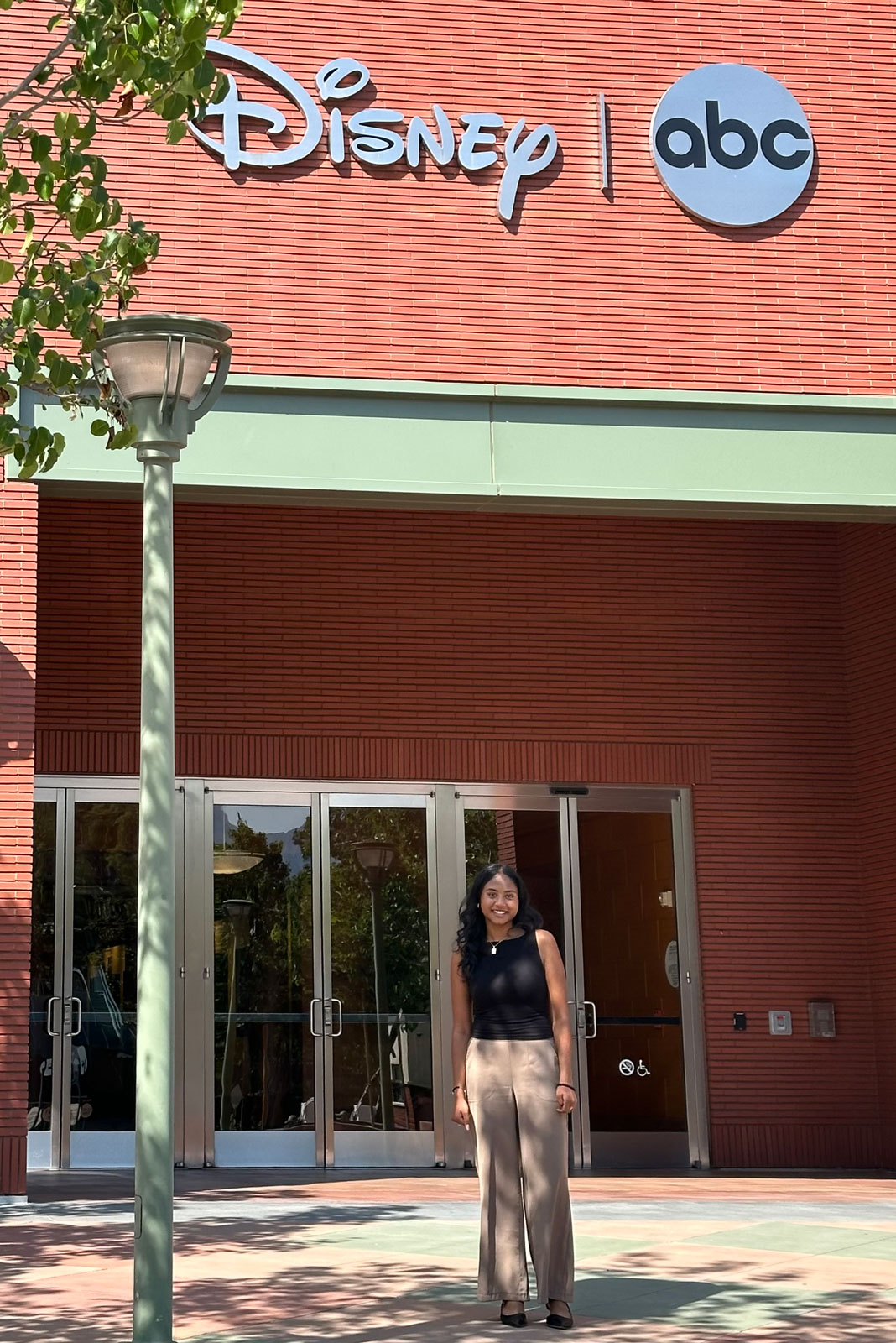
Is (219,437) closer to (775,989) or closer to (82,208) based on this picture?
(82,208)

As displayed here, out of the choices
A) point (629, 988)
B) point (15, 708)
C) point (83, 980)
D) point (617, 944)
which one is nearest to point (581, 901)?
point (617, 944)

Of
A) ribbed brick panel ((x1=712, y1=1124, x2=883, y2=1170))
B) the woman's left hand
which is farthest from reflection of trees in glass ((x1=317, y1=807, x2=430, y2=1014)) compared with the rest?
the woman's left hand

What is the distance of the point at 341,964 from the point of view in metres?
13.7

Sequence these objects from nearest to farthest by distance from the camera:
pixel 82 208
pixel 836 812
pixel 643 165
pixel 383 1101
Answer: pixel 82 208 < pixel 643 165 < pixel 383 1101 < pixel 836 812

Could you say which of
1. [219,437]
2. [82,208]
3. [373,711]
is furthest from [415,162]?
[82,208]

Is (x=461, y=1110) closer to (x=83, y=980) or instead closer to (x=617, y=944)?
(x=83, y=980)

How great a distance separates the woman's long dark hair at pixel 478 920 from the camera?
6543mm

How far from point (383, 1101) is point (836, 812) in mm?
4520

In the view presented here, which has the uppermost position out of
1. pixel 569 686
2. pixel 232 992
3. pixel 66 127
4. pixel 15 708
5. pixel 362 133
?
pixel 362 133

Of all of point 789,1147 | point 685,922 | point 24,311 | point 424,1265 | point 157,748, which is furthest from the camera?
point 685,922

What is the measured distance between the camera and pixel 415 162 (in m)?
11.5

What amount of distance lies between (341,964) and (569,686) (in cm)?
293

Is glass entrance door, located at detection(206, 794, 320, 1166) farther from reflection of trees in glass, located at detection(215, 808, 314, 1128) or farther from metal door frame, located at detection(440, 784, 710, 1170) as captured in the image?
Answer: metal door frame, located at detection(440, 784, 710, 1170)

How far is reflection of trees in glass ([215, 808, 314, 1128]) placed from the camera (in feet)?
44.0
